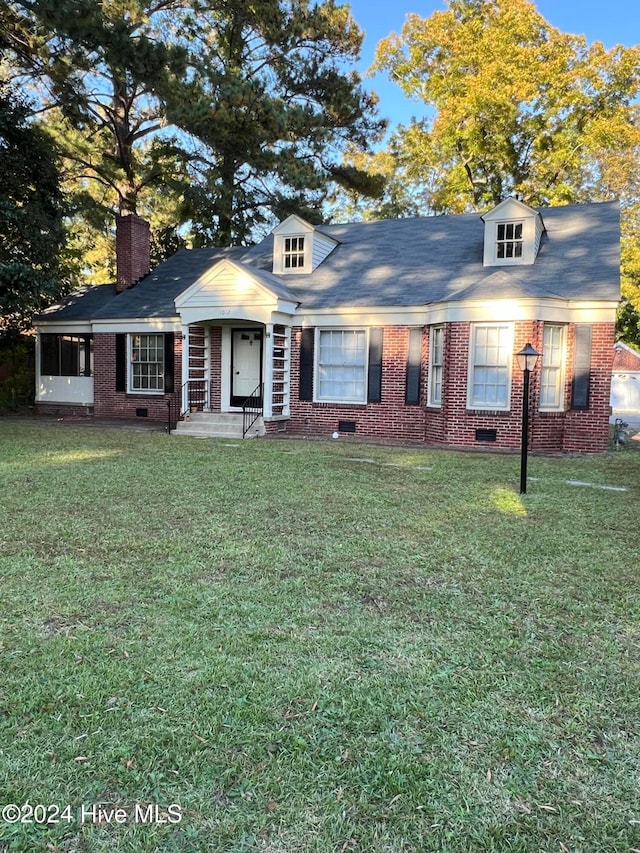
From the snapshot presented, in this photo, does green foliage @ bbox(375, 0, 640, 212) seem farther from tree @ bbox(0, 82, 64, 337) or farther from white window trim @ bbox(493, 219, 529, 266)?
tree @ bbox(0, 82, 64, 337)

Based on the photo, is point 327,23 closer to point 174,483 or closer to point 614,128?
point 614,128

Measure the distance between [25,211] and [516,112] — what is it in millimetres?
19602

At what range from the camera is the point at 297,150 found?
21.7 metres

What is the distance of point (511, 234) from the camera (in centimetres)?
1304

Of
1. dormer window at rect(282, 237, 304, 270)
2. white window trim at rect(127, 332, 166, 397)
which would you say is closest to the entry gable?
dormer window at rect(282, 237, 304, 270)

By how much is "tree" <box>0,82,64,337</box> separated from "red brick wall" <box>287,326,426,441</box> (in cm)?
616

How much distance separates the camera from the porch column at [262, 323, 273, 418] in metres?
12.8

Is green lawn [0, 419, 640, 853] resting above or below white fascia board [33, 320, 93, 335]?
below

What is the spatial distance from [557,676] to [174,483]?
17.3 feet

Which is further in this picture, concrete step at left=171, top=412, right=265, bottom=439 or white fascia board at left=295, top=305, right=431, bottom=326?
concrete step at left=171, top=412, right=265, bottom=439

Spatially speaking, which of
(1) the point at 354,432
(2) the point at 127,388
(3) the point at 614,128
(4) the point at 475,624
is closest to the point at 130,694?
(4) the point at 475,624

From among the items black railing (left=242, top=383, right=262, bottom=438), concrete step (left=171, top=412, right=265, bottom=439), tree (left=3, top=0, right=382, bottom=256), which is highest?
tree (left=3, top=0, right=382, bottom=256)

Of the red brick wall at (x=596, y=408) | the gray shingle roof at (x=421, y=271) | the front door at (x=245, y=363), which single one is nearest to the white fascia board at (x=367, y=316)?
the gray shingle roof at (x=421, y=271)

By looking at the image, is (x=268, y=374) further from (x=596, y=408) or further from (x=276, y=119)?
(x=276, y=119)
